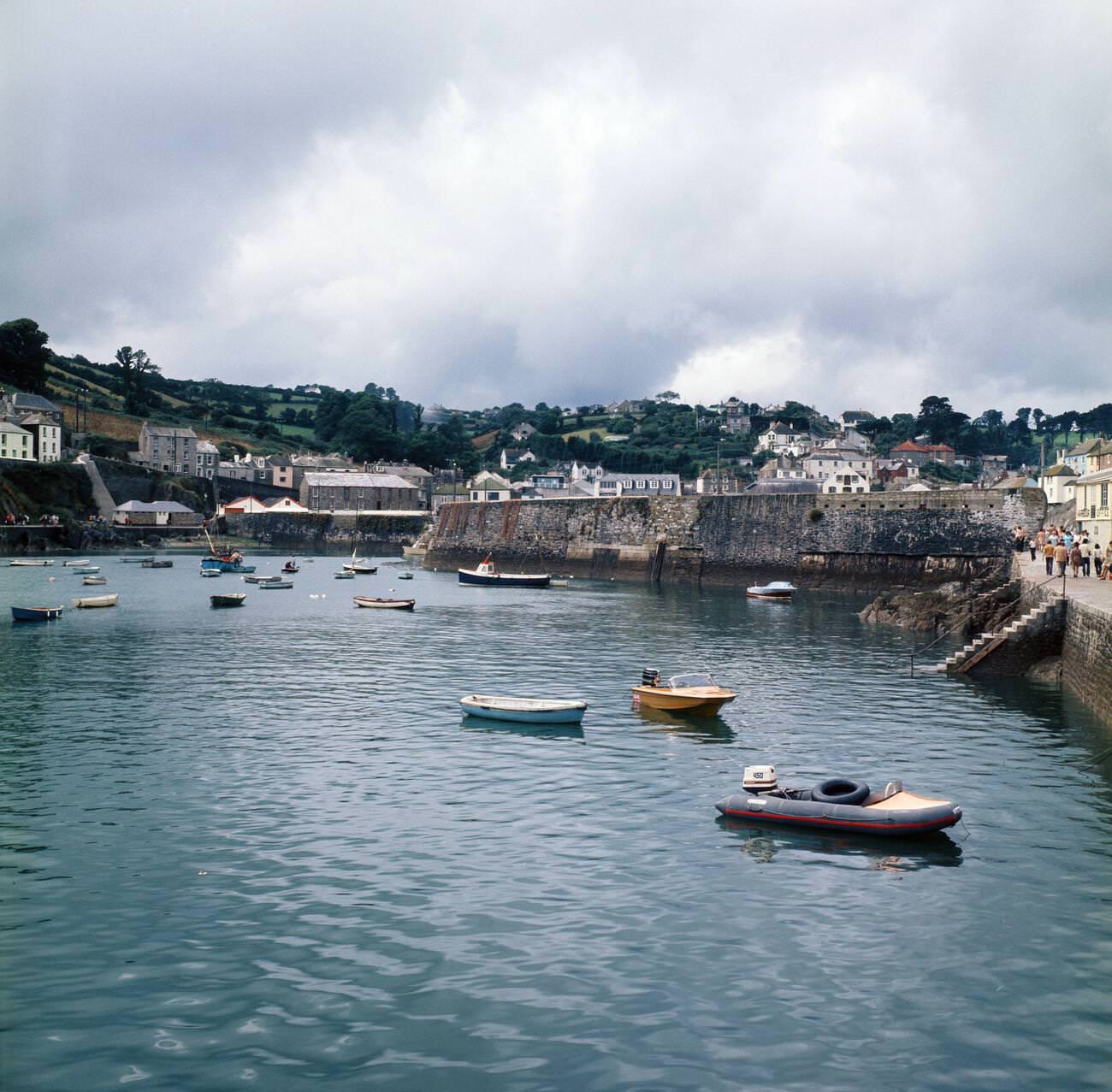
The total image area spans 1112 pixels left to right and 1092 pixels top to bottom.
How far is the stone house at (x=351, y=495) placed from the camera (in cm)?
13238

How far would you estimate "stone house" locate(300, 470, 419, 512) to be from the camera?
132375 mm

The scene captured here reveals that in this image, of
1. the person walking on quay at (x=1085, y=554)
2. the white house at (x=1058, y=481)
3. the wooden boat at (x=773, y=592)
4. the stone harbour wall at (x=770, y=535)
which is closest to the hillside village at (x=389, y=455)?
the white house at (x=1058, y=481)

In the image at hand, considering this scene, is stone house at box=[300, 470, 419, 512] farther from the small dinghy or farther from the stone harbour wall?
the small dinghy

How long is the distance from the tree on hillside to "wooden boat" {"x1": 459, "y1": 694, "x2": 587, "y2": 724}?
12986 cm

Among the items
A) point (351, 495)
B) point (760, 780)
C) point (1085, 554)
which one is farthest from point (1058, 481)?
point (351, 495)

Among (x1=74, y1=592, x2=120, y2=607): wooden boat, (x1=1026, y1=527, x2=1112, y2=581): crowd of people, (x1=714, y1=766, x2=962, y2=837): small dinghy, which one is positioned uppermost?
(x1=1026, y1=527, x2=1112, y2=581): crowd of people

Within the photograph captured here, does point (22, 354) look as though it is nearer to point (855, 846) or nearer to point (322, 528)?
point (322, 528)

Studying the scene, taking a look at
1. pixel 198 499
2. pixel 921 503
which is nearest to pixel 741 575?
pixel 921 503

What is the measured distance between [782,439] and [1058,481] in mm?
106349

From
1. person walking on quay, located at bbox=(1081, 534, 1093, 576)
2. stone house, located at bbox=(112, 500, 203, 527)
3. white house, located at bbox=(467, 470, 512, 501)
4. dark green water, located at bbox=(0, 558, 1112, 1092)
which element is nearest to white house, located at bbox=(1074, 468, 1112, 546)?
person walking on quay, located at bbox=(1081, 534, 1093, 576)

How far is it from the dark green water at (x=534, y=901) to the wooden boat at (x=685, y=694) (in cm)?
52

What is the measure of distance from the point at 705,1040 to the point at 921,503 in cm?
5133

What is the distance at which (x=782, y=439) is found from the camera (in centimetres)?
18412

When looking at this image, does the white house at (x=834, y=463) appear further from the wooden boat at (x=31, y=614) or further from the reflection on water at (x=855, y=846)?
→ the reflection on water at (x=855, y=846)
